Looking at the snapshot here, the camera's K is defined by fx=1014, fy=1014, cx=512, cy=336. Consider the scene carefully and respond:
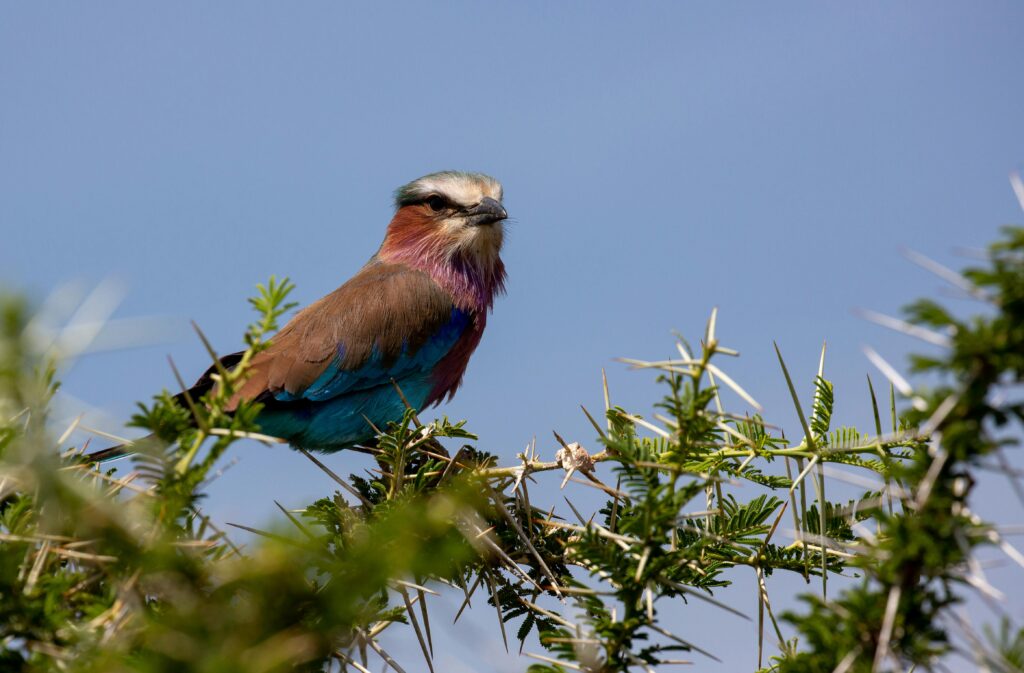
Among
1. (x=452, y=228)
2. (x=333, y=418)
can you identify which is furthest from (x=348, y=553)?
(x=452, y=228)

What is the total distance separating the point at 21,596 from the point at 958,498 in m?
1.85

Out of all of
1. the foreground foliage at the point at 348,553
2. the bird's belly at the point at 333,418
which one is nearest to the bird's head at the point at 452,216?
the bird's belly at the point at 333,418

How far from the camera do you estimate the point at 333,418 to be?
6070 millimetres

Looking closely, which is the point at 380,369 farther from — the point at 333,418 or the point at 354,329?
the point at 333,418

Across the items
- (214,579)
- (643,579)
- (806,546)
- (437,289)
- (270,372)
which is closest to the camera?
(214,579)

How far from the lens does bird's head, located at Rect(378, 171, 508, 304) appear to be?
7.21 m

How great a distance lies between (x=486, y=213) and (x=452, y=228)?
0.27m

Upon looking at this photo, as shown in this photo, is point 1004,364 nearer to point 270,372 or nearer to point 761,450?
point 761,450

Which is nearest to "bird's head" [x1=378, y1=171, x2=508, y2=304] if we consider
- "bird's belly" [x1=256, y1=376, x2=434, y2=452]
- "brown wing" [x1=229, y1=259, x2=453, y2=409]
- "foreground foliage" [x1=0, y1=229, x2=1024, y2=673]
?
"brown wing" [x1=229, y1=259, x2=453, y2=409]

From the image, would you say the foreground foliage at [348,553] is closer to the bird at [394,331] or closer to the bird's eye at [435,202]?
the bird at [394,331]

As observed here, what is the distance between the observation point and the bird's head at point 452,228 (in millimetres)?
7207

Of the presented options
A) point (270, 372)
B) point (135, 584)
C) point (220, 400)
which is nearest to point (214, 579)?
point (135, 584)

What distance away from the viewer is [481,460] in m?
4.58

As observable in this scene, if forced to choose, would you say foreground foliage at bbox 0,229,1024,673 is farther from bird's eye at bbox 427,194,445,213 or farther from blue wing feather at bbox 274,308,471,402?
bird's eye at bbox 427,194,445,213
